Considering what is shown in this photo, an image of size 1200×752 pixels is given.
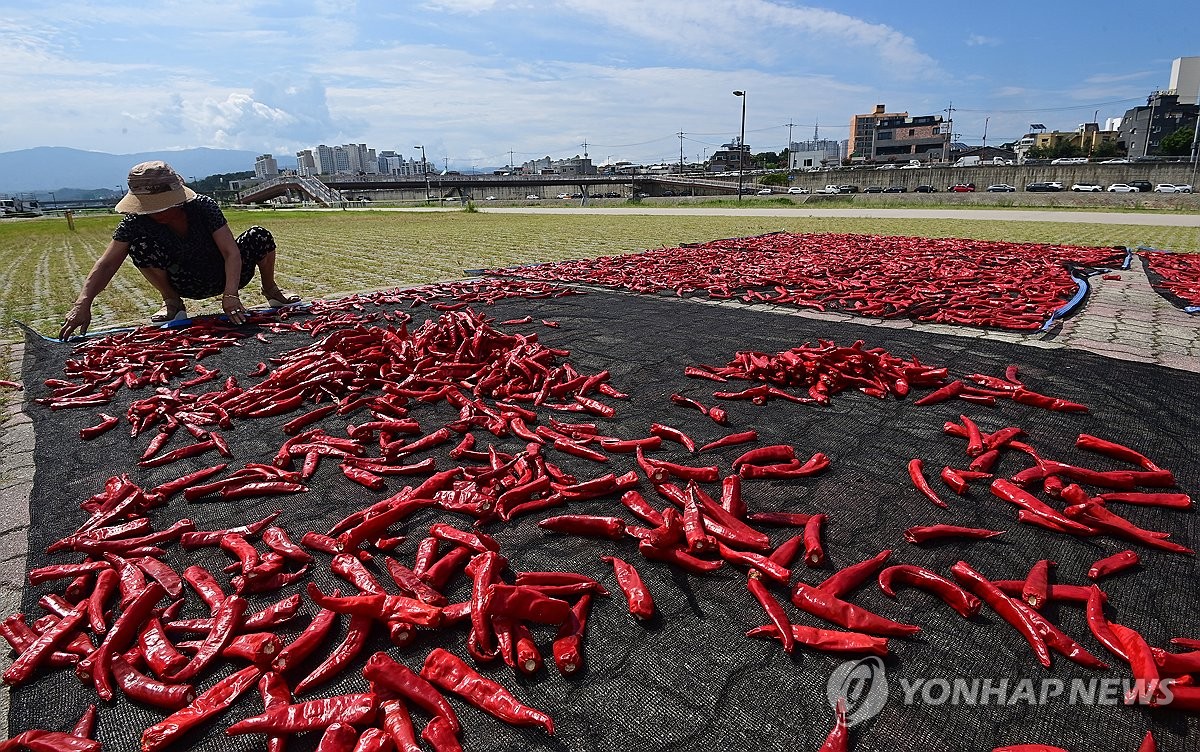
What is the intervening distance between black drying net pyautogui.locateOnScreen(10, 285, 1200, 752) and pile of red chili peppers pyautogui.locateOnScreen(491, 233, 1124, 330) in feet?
9.90

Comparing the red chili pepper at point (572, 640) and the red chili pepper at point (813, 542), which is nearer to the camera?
the red chili pepper at point (572, 640)

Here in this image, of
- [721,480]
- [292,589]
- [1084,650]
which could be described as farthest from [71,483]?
[1084,650]

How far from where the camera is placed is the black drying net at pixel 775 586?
240 centimetres

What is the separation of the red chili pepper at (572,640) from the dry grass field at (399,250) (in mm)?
10304

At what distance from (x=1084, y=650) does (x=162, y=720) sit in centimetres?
395

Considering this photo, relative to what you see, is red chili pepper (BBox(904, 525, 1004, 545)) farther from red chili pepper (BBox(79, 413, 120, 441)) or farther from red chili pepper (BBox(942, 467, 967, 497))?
red chili pepper (BBox(79, 413, 120, 441))

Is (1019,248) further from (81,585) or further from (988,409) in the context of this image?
(81,585)

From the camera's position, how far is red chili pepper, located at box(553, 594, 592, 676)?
2.69 metres

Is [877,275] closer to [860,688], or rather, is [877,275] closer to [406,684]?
[860,688]

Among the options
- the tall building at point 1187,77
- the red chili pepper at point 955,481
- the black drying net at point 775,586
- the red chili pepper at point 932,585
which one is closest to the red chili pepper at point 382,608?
the black drying net at point 775,586

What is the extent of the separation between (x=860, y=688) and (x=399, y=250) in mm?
20437

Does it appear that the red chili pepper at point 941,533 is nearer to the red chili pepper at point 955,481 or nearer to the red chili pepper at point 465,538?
the red chili pepper at point 955,481

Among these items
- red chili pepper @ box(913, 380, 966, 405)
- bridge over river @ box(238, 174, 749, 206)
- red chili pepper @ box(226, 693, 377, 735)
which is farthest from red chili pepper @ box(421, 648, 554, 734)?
bridge over river @ box(238, 174, 749, 206)

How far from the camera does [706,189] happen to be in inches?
3573
